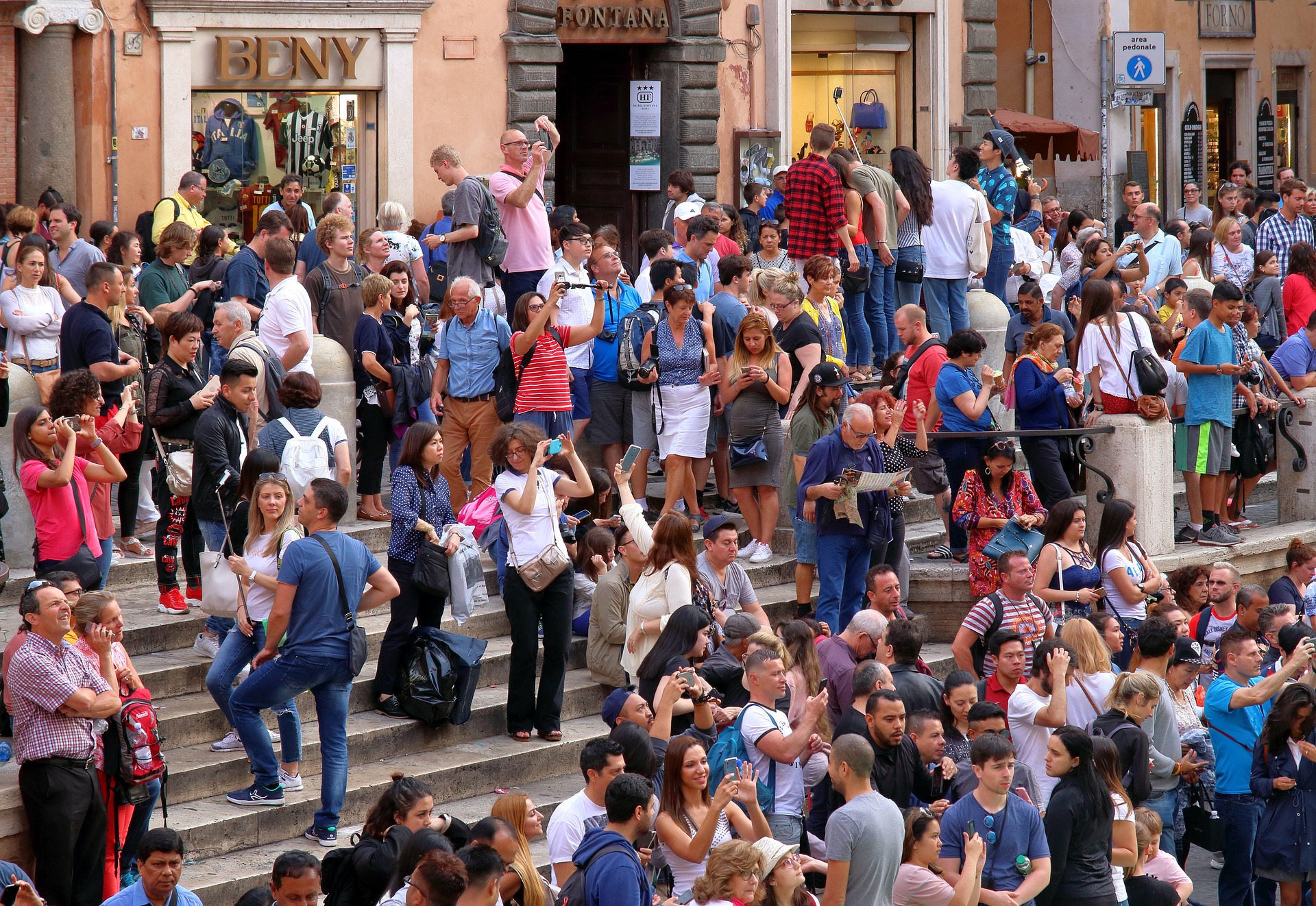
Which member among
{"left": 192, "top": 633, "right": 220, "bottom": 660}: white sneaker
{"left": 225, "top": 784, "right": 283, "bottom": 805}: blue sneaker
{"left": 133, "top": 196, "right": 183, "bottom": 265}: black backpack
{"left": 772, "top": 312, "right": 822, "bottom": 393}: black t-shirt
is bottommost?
{"left": 225, "top": 784, "right": 283, "bottom": 805}: blue sneaker

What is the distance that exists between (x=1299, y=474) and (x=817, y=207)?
4184 millimetres

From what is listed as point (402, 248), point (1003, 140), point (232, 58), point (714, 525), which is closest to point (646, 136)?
point (232, 58)

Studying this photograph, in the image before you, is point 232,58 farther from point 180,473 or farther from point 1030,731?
point 1030,731

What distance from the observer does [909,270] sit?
13914 millimetres

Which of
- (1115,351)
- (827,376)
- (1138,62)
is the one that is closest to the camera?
(827,376)

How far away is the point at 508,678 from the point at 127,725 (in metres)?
2.54

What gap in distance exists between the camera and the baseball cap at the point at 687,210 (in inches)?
570

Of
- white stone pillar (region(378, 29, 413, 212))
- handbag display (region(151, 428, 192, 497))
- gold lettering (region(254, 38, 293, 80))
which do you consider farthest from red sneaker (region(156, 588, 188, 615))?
white stone pillar (region(378, 29, 413, 212))

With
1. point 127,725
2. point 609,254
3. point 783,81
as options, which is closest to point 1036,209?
point 783,81

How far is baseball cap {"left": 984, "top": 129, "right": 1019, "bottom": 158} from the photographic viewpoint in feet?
51.3

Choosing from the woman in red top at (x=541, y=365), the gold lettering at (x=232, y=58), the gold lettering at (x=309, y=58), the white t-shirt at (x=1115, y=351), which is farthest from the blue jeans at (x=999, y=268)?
the gold lettering at (x=232, y=58)

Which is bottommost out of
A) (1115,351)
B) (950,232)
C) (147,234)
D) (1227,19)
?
(1115,351)

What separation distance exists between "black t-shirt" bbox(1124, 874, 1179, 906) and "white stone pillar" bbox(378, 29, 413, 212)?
11485mm

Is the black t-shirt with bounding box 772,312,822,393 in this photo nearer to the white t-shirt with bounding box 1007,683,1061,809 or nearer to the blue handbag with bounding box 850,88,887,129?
the white t-shirt with bounding box 1007,683,1061,809
